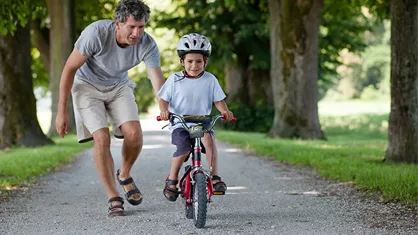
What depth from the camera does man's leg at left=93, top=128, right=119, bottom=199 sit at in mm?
7238

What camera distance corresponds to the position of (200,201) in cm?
634

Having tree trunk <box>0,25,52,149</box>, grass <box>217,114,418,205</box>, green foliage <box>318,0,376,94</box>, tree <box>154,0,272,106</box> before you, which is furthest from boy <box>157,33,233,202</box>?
green foliage <box>318,0,376,94</box>

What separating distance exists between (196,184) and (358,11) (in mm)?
23344

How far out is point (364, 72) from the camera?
75250 millimetres

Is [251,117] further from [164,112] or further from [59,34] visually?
[164,112]

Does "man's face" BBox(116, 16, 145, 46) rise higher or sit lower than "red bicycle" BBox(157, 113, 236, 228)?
higher

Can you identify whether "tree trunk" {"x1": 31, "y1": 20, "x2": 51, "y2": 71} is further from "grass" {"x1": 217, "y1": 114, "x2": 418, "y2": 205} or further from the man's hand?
the man's hand

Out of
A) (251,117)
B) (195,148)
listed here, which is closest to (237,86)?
(251,117)

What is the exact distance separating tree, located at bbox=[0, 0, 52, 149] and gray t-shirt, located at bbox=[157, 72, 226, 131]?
11.3 m

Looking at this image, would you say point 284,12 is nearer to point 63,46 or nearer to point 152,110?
point 63,46

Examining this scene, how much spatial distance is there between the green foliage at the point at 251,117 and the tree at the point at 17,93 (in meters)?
13.4

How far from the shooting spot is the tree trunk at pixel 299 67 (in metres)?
20.7

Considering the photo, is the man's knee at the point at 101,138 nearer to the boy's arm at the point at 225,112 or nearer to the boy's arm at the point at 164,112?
the boy's arm at the point at 164,112

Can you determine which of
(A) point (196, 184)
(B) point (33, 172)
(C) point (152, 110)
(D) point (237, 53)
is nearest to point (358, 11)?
(D) point (237, 53)
